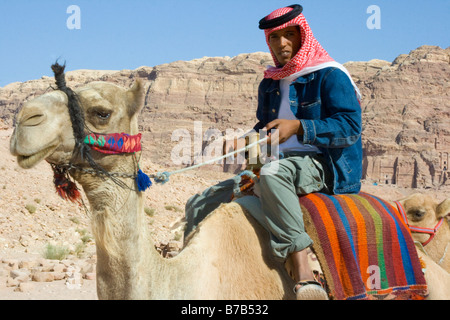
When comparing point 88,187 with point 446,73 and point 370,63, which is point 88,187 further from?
point 370,63

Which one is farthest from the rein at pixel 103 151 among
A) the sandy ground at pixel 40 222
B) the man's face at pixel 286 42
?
the sandy ground at pixel 40 222

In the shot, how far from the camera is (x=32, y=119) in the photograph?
101 inches

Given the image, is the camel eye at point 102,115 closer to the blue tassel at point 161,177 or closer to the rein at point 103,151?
the rein at point 103,151

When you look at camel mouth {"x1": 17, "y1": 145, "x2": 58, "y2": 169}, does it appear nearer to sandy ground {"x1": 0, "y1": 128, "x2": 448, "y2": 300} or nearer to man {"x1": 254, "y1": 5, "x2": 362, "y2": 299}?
man {"x1": 254, "y1": 5, "x2": 362, "y2": 299}

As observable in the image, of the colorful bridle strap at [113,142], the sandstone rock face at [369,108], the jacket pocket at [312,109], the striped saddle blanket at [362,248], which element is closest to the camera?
the colorful bridle strap at [113,142]

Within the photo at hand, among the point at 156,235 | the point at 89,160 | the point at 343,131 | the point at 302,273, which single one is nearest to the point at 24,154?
the point at 89,160

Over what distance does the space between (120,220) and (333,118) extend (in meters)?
1.50

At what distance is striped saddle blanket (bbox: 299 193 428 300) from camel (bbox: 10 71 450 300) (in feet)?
1.20

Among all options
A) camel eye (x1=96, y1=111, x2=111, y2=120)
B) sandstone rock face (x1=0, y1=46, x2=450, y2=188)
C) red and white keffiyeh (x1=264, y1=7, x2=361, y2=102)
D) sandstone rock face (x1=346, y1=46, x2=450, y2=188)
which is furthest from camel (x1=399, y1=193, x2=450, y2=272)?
sandstone rock face (x1=346, y1=46, x2=450, y2=188)

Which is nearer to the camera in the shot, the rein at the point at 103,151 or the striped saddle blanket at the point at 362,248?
the rein at the point at 103,151

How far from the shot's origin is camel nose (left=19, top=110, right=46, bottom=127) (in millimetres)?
2559

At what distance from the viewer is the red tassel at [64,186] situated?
2906 millimetres

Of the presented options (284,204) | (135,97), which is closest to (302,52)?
(284,204)

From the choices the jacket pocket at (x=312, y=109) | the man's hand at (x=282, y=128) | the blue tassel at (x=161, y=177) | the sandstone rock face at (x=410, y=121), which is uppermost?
the jacket pocket at (x=312, y=109)
